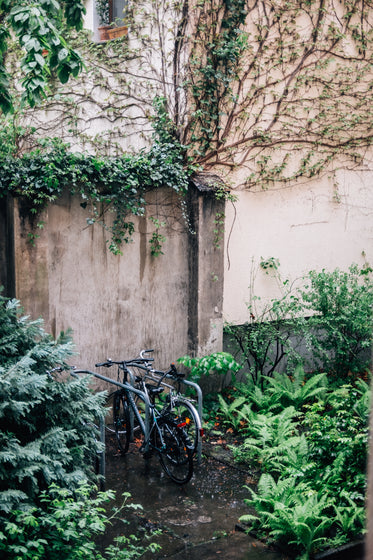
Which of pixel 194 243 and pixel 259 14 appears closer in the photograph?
pixel 194 243

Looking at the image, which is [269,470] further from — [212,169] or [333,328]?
[212,169]

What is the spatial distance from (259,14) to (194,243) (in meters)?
3.92

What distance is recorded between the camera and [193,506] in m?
5.98

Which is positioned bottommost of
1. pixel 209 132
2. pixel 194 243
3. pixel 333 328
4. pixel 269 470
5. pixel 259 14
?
pixel 269 470

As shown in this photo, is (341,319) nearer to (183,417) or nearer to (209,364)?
(209,364)

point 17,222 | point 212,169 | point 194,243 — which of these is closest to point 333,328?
point 194,243

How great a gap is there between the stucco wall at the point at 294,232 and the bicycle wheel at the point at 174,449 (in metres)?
2.99

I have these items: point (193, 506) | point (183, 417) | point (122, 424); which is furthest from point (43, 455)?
point (122, 424)

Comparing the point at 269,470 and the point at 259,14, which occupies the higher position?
the point at 259,14

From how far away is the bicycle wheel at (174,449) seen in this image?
251 inches

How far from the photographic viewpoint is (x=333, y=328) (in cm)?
858

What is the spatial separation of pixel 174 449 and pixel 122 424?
1074 millimetres

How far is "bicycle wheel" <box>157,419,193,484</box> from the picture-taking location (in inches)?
251

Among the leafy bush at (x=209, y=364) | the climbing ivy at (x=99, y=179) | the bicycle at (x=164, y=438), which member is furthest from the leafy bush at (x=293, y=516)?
the climbing ivy at (x=99, y=179)
